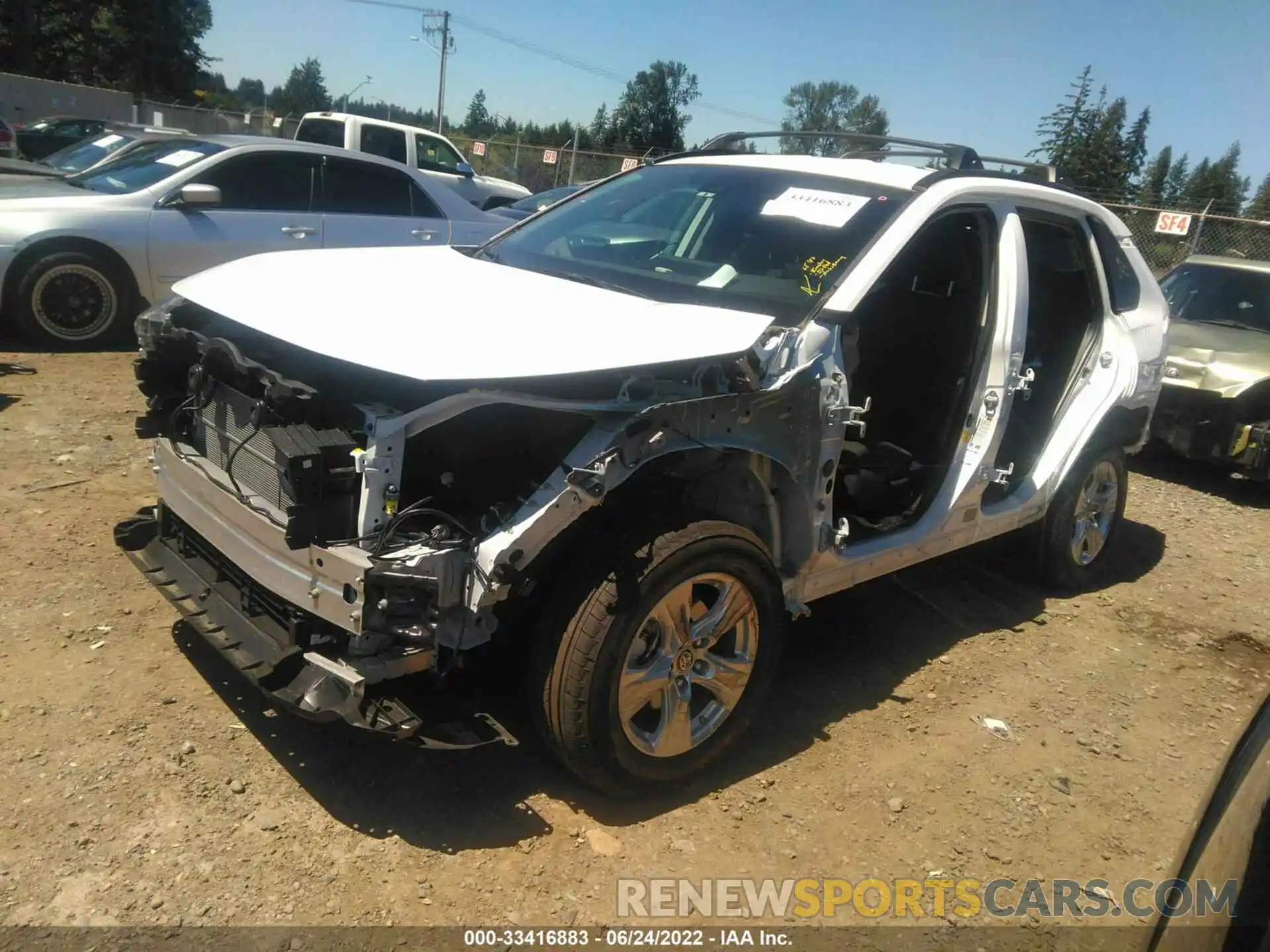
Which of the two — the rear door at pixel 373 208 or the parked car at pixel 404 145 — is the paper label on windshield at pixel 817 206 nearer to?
the rear door at pixel 373 208

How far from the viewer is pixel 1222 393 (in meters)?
7.36

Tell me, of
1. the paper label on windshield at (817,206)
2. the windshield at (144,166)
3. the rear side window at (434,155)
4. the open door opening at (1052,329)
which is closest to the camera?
the paper label on windshield at (817,206)

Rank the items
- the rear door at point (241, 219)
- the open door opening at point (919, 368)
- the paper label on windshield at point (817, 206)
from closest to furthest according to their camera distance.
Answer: the paper label on windshield at point (817, 206)
the open door opening at point (919, 368)
the rear door at point (241, 219)

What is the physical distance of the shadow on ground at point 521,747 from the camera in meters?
2.85

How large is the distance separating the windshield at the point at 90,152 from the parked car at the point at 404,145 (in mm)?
3465

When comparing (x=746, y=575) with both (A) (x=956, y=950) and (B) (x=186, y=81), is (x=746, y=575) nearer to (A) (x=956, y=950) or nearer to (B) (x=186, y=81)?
(A) (x=956, y=950)

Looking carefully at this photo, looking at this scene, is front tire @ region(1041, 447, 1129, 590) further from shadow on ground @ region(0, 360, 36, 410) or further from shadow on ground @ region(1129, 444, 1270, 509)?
shadow on ground @ region(0, 360, 36, 410)

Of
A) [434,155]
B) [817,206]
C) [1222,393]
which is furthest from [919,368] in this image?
[434,155]

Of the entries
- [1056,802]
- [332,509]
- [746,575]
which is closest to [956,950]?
[1056,802]

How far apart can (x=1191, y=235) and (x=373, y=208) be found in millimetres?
13740

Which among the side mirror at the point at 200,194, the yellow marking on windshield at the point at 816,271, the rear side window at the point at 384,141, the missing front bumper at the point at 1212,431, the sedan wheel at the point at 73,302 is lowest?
the sedan wheel at the point at 73,302

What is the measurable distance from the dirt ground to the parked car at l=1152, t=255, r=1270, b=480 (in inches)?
121

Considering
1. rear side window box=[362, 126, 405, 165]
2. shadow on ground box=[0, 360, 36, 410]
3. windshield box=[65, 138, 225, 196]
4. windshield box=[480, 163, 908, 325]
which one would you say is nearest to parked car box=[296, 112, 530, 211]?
rear side window box=[362, 126, 405, 165]

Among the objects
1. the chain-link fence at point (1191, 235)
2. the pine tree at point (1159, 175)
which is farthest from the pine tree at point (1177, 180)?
the chain-link fence at point (1191, 235)
